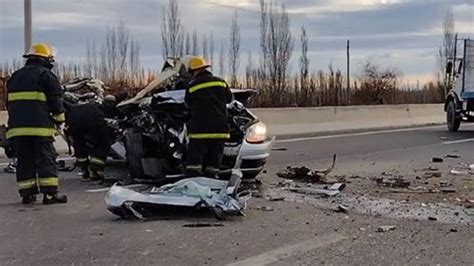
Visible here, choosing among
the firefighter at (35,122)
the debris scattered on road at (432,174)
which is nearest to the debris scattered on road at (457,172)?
the debris scattered on road at (432,174)

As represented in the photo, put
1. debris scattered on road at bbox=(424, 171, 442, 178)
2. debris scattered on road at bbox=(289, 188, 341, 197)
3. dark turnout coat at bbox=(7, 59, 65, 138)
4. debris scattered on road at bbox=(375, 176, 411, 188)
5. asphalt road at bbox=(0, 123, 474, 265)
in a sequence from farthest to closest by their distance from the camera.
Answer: debris scattered on road at bbox=(424, 171, 442, 178) < debris scattered on road at bbox=(375, 176, 411, 188) < debris scattered on road at bbox=(289, 188, 341, 197) < dark turnout coat at bbox=(7, 59, 65, 138) < asphalt road at bbox=(0, 123, 474, 265)

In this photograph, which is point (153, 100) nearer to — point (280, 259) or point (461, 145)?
point (280, 259)

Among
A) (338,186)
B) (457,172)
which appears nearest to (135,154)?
(338,186)

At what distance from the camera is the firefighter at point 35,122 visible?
8711mm

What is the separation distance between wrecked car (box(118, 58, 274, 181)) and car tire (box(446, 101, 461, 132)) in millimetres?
14722

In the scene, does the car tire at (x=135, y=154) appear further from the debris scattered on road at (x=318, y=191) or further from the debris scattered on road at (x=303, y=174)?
the debris scattered on road at (x=303, y=174)

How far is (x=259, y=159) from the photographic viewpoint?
10.2 meters

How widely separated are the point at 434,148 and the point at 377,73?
1887 cm

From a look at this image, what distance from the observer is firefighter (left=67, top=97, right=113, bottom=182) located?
34.6 ft

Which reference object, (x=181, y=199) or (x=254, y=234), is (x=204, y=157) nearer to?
(x=181, y=199)

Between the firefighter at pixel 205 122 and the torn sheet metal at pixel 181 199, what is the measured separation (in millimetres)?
1307

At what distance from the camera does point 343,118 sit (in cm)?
2539

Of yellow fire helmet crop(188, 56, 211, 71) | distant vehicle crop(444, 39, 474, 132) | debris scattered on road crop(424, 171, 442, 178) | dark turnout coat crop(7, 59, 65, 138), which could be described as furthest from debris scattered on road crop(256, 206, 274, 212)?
distant vehicle crop(444, 39, 474, 132)

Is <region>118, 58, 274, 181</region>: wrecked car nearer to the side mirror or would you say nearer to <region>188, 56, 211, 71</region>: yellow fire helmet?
<region>188, 56, 211, 71</region>: yellow fire helmet
